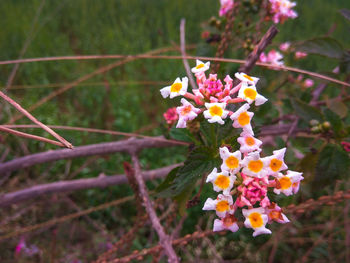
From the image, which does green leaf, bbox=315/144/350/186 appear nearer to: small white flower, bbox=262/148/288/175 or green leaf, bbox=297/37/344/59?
green leaf, bbox=297/37/344/59

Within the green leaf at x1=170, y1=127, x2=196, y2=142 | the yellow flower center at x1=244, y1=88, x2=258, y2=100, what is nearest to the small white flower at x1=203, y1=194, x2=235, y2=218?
the yellow flower center at x1=244, y1=88, x2=258, y2=100

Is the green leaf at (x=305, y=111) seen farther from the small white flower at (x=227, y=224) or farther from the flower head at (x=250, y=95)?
the small white flower at (x=227, y=224)

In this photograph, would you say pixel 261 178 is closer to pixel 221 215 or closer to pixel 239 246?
pixel 221 215

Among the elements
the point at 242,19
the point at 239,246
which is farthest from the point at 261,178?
the point at 239,246

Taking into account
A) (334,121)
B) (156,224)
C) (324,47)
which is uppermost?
(324,47)

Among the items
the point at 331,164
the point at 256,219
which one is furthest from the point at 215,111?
the point at 331,164

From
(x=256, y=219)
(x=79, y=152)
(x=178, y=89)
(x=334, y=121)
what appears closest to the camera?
(x=256, y=219)

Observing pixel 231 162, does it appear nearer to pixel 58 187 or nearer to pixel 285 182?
pixel 285 182

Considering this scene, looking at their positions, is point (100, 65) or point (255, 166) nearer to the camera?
point (255, 166)
